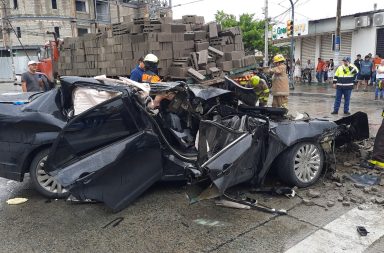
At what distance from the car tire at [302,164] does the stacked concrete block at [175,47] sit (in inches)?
223

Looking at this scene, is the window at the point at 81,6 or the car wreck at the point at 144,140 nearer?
the car wreck at the point at 144,140

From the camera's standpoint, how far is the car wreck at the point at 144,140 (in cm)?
388

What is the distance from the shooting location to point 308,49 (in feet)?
77.2

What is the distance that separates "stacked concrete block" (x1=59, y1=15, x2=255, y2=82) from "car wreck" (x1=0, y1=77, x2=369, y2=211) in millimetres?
5474

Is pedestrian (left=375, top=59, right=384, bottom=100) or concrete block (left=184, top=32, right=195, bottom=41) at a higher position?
concrete block (left=184, top=32, right=195, bottom=41)

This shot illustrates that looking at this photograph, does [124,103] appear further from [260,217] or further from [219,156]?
[260,217]

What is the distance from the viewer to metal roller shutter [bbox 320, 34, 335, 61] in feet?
71.0

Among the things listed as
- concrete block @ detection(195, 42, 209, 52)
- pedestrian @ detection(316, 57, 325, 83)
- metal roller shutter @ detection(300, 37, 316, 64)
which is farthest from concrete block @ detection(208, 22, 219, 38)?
metal roller shutter @ detection(300, 37, 316, 64)

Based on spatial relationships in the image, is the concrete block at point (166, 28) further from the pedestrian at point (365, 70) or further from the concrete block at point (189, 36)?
the pedestrian at point (365, 70)

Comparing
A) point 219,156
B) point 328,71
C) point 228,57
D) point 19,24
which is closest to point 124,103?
point 219,156

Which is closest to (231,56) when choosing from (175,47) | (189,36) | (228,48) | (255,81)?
(228,48)

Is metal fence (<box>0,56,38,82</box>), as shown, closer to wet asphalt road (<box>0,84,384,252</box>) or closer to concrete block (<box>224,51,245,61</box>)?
concrete block (<box>224,51,245,61</box>)

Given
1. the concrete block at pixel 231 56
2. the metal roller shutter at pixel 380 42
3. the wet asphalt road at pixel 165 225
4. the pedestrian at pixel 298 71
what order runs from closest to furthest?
the wet asphalt road at pixel 165 225, the concrete block at pixel 231 56, the metal roller shutter at pixel 380 42, the pedestrian at pixel 298 71

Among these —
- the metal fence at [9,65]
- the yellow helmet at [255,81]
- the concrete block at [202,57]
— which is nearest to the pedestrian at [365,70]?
the concrete block at [202,57]
